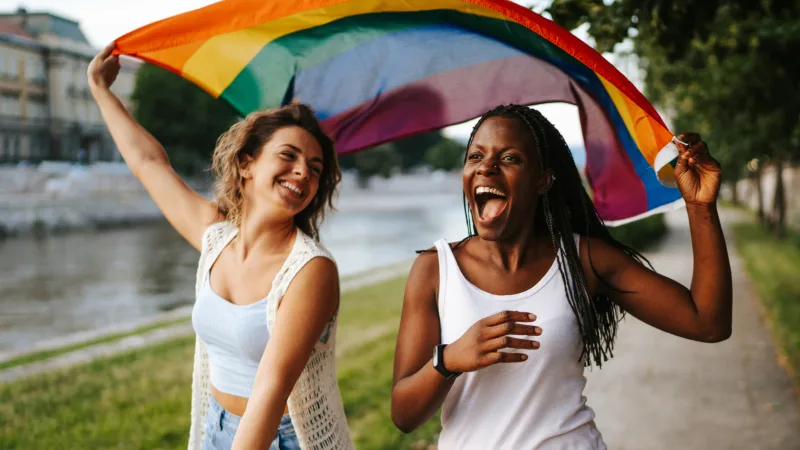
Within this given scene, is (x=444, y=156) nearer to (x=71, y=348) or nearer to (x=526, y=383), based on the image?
(x=71, y=348)

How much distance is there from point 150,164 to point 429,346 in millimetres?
1518

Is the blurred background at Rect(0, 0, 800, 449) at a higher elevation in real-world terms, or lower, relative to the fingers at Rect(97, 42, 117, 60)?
lower

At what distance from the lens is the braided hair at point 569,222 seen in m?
2.16

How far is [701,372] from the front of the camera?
7.67 m

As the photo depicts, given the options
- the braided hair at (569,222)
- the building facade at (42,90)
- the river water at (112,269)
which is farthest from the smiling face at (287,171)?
the building facade at (42,90)

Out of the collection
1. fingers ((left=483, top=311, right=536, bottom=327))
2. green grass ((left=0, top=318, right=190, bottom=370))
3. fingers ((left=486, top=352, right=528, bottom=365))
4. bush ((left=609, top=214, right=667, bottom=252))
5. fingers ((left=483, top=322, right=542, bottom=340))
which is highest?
fingers ((left=483, top=311, right=536, bottom=327))

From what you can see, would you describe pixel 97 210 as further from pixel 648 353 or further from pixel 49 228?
pixel 648 353

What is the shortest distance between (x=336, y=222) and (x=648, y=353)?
25.9 meters

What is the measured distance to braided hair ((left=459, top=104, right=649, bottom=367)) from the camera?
2164 millimetres

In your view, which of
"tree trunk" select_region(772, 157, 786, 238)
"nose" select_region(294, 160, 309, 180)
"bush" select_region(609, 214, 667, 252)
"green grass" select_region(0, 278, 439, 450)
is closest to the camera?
"nose" select_region(294, 160, 309, 180)

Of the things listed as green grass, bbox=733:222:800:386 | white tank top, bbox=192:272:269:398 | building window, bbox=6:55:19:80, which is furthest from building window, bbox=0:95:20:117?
white tank top, bbox=192:272:269:398

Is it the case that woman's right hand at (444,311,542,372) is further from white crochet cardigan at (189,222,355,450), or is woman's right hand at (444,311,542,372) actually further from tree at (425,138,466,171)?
tree at (425,138,466,171)

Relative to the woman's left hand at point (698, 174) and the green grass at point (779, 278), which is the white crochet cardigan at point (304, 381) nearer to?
the woman's left hand at point (698, 174)

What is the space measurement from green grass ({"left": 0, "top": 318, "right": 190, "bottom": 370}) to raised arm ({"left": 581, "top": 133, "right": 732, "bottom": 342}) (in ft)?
25.1
